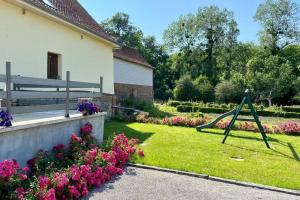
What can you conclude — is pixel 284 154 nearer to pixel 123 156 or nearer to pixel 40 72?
pixel 123 156

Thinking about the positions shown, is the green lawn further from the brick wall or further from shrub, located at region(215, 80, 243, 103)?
shrub, located at region(215, 80, 243, 103)

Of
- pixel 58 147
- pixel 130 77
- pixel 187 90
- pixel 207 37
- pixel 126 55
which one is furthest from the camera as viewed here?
pixel 207 37

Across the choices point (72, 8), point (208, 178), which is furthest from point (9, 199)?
point (72, 8)

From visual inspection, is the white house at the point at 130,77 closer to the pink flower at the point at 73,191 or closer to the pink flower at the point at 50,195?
the pink flower at the point at 73,191

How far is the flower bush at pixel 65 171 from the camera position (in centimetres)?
420

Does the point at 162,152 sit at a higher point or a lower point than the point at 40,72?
lower

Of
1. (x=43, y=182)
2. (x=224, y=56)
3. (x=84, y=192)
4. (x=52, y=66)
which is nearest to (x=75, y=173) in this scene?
(x=84, y=192)

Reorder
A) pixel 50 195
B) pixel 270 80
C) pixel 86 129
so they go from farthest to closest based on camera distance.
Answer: pixel 270 80
pixel 86 129
pixel 50 195

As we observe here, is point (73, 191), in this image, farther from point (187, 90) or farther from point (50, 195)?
point (187, 90)

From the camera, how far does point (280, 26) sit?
45.9 meters

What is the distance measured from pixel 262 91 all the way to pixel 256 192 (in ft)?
111

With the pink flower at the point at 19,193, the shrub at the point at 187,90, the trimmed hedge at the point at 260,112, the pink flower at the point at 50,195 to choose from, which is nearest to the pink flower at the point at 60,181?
the pink flower at the point at 50,195

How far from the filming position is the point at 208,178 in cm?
630

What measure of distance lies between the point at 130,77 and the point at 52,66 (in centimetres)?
1287
